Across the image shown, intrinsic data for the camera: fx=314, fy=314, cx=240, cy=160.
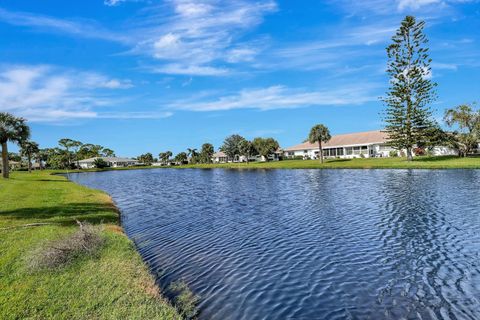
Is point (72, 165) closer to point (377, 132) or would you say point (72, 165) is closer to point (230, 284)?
point (377, 132)

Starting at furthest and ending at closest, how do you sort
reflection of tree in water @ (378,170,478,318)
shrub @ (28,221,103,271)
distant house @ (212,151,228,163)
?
distant house @ (212,151,228,163)
shrub @ (28,221,103,271)
reflection of tree in water @ (378,170,478,318)

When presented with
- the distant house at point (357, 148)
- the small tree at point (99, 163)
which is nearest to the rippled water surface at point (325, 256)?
the distant house at point (357, 148)

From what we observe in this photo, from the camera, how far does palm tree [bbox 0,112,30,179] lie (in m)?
53.1

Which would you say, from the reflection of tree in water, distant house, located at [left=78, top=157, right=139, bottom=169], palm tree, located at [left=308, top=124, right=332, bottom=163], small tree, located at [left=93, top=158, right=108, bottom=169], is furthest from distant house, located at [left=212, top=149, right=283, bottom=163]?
the reflection of tree in water

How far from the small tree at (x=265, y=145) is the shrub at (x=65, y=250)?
97.7 meters

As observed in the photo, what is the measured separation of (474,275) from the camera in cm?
1104

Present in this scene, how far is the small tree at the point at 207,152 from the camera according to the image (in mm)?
140250

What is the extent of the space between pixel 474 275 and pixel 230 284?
8592 mm

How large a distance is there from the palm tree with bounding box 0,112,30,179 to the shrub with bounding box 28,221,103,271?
51.9 meters

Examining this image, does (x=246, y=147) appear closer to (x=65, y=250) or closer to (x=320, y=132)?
(x=320, y=132)

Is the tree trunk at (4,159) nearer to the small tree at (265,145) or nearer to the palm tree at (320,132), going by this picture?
the palm tree at (320,132)

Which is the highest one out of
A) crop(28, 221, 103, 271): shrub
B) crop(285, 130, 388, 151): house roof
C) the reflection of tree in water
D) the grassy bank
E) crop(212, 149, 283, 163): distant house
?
crop(285, 130, 388, 151): house roof

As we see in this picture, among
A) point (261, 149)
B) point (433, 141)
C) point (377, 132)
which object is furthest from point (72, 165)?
point (433, 141)

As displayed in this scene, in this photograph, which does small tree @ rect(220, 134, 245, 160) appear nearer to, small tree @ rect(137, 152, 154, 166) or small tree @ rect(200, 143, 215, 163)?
small tree @ rect(200, 143, 215, 163)
